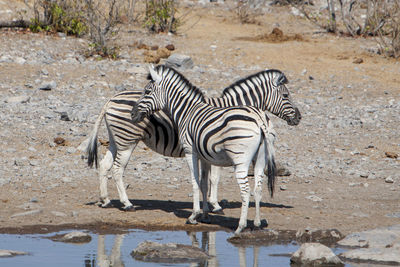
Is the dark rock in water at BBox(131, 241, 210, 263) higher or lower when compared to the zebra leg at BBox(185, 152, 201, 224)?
lower

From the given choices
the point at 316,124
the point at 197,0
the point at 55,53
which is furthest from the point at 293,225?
the point at 197,0

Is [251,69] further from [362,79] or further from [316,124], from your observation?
[316,124]

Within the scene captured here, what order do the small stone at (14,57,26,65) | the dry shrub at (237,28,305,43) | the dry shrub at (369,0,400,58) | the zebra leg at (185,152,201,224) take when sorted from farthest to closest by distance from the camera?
the dry shrub at (237,28,305,43)
the dry shrub at (369,0,400,58)
the small stone at (14,57,26,65)
the zebra leg at (185,152,201,224)

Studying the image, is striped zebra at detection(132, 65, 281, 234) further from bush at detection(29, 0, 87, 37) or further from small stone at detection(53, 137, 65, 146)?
bush at detection(29, 0, 87, 37)

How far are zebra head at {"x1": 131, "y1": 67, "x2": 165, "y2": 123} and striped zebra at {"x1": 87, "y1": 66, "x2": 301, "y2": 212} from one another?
23cm

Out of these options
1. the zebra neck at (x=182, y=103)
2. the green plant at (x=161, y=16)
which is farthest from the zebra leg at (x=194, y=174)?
the green plant at (x=161, y=16)

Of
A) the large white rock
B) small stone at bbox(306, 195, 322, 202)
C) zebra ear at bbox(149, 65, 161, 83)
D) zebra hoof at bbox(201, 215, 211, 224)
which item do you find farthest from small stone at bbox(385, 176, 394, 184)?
zebra ear at bbox(149, 65, 161, 83)

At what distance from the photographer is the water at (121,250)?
6520mm

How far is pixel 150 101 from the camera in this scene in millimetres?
8484

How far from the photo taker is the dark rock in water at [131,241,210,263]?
263 inches

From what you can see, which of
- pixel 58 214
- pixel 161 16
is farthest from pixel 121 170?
pixel 161 16

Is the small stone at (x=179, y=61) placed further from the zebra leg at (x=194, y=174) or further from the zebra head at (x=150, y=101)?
the zebra leg at (x=194, y=174)

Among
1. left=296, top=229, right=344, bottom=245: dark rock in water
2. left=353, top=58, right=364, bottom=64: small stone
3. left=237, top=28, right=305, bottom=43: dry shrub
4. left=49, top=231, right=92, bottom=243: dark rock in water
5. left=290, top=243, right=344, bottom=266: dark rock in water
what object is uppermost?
left=237, top=28, right=305, bottom=43: dry shrub

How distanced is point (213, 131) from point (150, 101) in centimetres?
124
